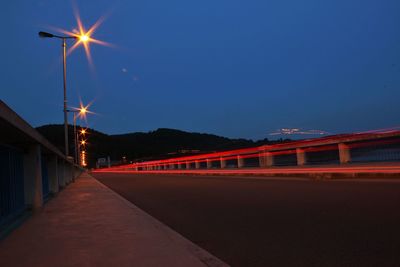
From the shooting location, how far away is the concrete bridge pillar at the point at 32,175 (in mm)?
12172

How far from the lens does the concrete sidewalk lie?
20.5 ft

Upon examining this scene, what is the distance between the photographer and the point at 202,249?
23.3ft

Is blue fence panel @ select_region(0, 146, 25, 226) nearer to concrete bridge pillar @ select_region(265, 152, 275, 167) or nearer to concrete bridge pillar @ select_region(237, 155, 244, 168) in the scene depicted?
concrete bridge pillar @ select_region(265, 152, 275, 167)

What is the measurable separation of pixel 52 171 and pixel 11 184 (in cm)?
927

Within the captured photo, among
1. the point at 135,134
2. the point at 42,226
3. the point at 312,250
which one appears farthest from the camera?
the point at 135,134

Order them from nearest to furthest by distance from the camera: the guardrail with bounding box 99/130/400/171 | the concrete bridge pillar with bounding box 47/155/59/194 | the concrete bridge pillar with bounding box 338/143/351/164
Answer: the concrete bridge pillar with bounding box 47/155/59/194
the guardrail with bounding box 99/130/400/171
the concrete bridge pillar with bounding box 338/143/351/164

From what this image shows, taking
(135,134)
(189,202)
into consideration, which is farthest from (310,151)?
(135,134)

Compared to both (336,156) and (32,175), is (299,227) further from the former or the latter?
(336,156)

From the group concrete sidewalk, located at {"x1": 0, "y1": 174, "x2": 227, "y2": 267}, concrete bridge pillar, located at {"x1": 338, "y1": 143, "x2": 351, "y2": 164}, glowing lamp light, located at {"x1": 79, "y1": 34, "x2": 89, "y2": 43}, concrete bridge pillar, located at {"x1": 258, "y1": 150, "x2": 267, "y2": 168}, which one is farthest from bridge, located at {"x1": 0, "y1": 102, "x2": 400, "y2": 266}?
concrete bridge pillar, located at {"x1": 258, "y1": 150, "x2": 267, "y2": 168}

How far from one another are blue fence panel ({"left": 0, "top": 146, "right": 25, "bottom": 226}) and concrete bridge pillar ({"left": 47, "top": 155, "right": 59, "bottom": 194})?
21.7 ft

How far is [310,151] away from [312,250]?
21.3 meters

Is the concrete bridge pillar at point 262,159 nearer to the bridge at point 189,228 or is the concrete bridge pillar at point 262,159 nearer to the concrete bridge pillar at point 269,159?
the concrete bridge pillar at point 269,159

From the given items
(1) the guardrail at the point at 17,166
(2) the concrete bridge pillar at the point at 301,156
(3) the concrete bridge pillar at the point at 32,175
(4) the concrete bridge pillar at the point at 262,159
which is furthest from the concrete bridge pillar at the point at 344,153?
(3) the concrete bridge pillar at the point at 32,175

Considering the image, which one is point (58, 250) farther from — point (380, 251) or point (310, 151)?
point (310, 151)
